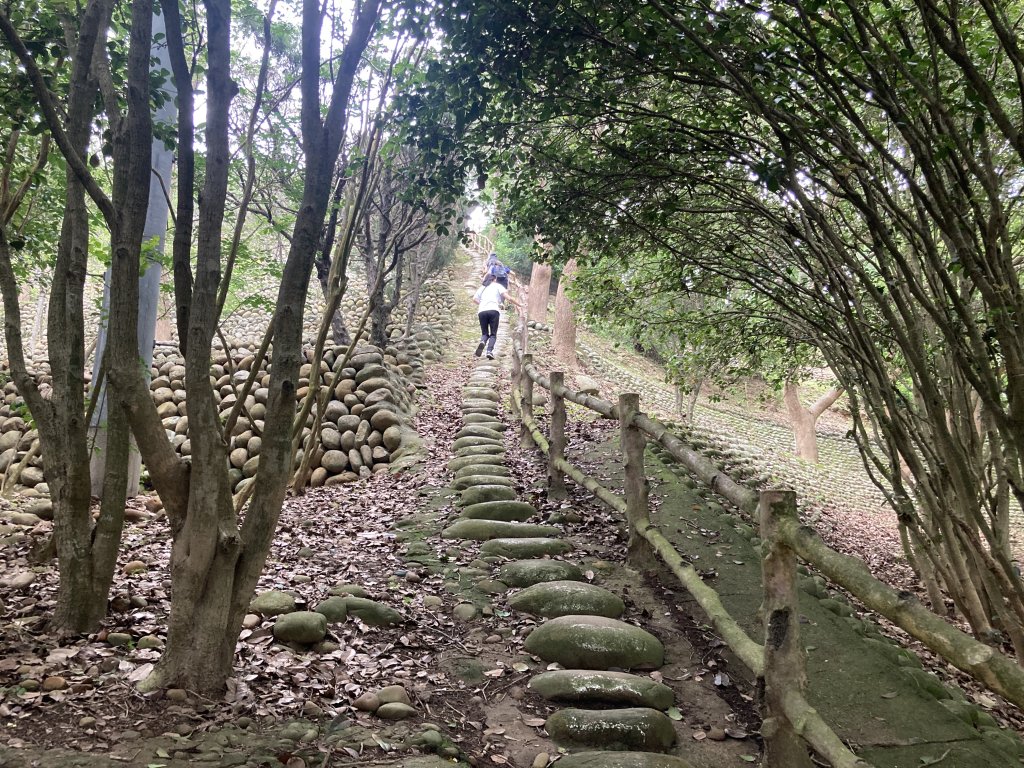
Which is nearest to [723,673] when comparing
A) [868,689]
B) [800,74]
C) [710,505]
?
[868,689]

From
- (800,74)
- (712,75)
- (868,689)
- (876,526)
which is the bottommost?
(876,526)

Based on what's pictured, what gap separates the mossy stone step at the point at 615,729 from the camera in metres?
2.45

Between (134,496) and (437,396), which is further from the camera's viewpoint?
(437,396)

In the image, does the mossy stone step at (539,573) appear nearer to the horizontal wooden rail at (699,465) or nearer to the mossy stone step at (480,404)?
the horizontal wooden rail at (699,465)

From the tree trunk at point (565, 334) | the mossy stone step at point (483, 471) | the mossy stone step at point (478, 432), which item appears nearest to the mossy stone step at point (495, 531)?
the mossy stone step at point (483, 471)

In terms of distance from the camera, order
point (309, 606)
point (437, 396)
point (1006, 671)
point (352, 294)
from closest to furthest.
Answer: point (1006, 671) → point (309, 606) → point (437, 396) → point (352, 294)

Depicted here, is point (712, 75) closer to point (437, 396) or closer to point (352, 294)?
point (437, 396)

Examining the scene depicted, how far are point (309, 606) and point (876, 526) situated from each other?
10273mm

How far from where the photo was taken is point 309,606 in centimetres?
338

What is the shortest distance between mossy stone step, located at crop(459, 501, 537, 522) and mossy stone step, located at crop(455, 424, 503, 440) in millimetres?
2764

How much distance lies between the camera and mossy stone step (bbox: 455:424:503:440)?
8070mm

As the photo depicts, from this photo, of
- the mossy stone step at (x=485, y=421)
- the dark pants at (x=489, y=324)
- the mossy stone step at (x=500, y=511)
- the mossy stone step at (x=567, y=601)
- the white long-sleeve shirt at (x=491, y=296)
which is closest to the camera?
the mossy stone step at (x=567, y=601)

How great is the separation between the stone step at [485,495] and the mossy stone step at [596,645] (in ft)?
7.42

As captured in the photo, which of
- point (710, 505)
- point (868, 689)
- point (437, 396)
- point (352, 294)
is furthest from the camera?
point (352, 294)
